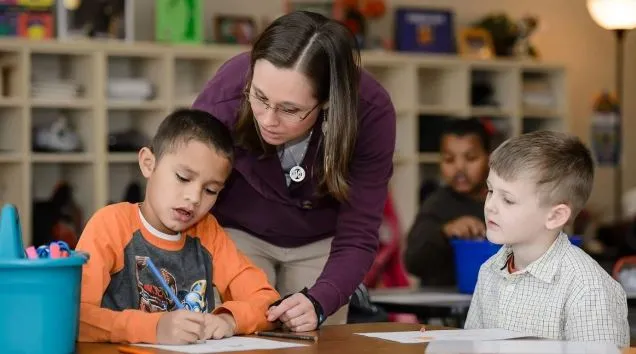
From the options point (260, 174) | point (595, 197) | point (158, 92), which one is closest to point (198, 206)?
point (260, 174)

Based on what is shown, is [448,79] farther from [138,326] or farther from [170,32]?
[138,326]

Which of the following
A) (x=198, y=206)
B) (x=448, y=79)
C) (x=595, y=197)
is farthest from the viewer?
(x=595, y=197)

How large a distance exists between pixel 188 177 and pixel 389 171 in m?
0.58

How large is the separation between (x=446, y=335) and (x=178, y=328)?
486 mm

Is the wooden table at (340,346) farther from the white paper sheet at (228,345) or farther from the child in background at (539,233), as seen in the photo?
the child in background at (539,233)

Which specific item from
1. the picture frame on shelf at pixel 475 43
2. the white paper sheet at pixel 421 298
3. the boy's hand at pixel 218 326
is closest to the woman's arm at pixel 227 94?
the boy's hand at pixel 218 326

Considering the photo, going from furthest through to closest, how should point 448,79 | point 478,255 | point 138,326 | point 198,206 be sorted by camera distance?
point 448,79 → point 478,255 → point 198,206 → point 138,326

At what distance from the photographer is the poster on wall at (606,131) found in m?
7.07

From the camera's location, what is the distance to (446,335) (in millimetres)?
2080

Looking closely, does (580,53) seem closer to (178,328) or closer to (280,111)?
(280,111)

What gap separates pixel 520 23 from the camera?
675 centimetres

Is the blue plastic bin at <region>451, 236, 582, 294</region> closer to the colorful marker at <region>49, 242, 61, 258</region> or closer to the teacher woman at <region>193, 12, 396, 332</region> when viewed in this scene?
the teacher woman at <region>193, 12, 396, 332</region>

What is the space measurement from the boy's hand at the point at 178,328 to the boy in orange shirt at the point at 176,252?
1 centimetres

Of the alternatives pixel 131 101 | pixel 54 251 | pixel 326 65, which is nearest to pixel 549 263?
pixel 326 65
